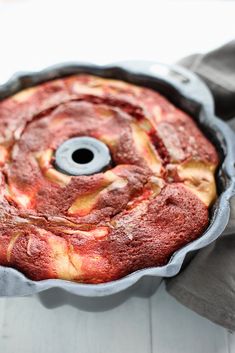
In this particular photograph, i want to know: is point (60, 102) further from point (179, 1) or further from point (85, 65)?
point (179, 1)

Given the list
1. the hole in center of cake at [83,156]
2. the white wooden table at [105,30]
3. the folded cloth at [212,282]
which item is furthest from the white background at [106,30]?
the folded cloth at [212,282]

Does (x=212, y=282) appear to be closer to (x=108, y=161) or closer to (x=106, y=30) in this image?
(x=108, y=161)

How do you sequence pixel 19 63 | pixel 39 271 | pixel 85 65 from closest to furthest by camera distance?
pixel 39 271, pixel 85 65, pixel 19 63

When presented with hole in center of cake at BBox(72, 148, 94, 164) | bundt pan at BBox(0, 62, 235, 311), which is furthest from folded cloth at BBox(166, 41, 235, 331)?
hole in center of cake at BBox(72, 148, 94, 164)

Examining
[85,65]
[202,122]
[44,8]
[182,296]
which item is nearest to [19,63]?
[44,8]

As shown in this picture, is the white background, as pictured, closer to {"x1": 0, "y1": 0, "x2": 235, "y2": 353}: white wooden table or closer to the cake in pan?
{"x1": 0, "y1": 0, "x2": 235, "y2": 353}: white wooden table

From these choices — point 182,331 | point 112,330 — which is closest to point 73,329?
point 112,330

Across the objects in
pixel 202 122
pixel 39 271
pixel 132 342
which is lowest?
→ pixel 132 342

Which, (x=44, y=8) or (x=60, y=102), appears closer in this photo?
(x=60, y=102)
